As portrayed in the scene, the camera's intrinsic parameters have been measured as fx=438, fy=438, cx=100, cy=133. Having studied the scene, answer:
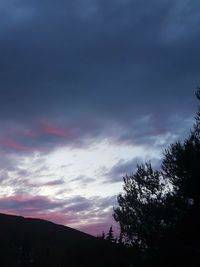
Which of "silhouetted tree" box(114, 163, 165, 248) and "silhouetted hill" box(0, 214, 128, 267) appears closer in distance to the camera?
"silhouetted tree" box(114, 163, 165, 248)

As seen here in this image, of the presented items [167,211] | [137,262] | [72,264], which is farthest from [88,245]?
[167,211]

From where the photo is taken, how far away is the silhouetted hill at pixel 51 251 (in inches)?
2180

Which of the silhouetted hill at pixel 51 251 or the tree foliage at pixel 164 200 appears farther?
the silhouetted hill at pixel 51 251

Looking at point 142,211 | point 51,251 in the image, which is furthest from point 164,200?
point 51,251

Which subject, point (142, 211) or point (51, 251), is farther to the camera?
point (51, 251)

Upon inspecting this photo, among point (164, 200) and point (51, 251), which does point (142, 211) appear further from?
point (51, 251)

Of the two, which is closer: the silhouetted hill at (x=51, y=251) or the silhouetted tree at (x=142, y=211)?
the silhouetted tree at (x=142, y=211)

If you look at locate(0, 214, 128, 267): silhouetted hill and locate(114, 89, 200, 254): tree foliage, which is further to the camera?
locate(0, 214, 128, 267): silhouetted hill

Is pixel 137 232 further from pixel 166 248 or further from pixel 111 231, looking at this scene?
pixel 111 231

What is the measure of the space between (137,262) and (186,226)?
7.67 m

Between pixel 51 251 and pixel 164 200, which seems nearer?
pixel 164 200

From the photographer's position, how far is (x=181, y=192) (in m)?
27.8

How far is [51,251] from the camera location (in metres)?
96.5

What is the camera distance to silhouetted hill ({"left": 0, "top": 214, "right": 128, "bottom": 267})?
55.4m
